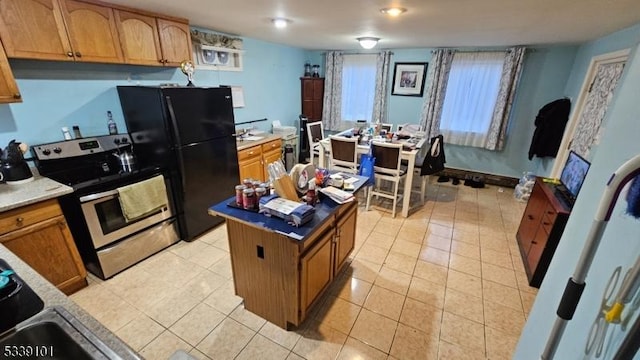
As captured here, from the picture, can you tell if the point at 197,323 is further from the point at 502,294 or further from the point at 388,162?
the point at 388,162

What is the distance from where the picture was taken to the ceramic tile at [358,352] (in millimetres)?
1675

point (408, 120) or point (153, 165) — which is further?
point (408, 120)

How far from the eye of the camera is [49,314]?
84cm

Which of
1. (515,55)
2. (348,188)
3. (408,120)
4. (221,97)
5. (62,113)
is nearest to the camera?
(348,188)

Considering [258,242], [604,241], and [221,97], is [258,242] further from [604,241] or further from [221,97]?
[221,97]

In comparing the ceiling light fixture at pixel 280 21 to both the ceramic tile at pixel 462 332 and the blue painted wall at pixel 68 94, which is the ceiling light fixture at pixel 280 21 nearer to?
the blue painted wall at pixel 68 94

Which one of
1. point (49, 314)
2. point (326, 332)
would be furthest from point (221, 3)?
point (326, 332)

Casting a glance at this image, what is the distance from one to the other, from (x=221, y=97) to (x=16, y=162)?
164 centimetres

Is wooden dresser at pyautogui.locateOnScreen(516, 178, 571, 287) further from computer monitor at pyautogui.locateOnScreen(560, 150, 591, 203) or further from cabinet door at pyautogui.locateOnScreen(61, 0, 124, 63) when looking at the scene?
cabinet door at pyautogui.locateOnScreen(61, 0, 124, 63)

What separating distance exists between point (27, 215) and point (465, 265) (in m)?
3.56

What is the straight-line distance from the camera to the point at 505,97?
4.09 m

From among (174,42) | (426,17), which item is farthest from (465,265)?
(174,42)

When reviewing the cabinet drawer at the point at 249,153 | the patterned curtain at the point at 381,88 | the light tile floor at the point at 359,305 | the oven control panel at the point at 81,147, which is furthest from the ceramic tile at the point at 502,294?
the oven control panel at the point at 81,147

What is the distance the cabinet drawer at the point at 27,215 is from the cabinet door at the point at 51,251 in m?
0.03
